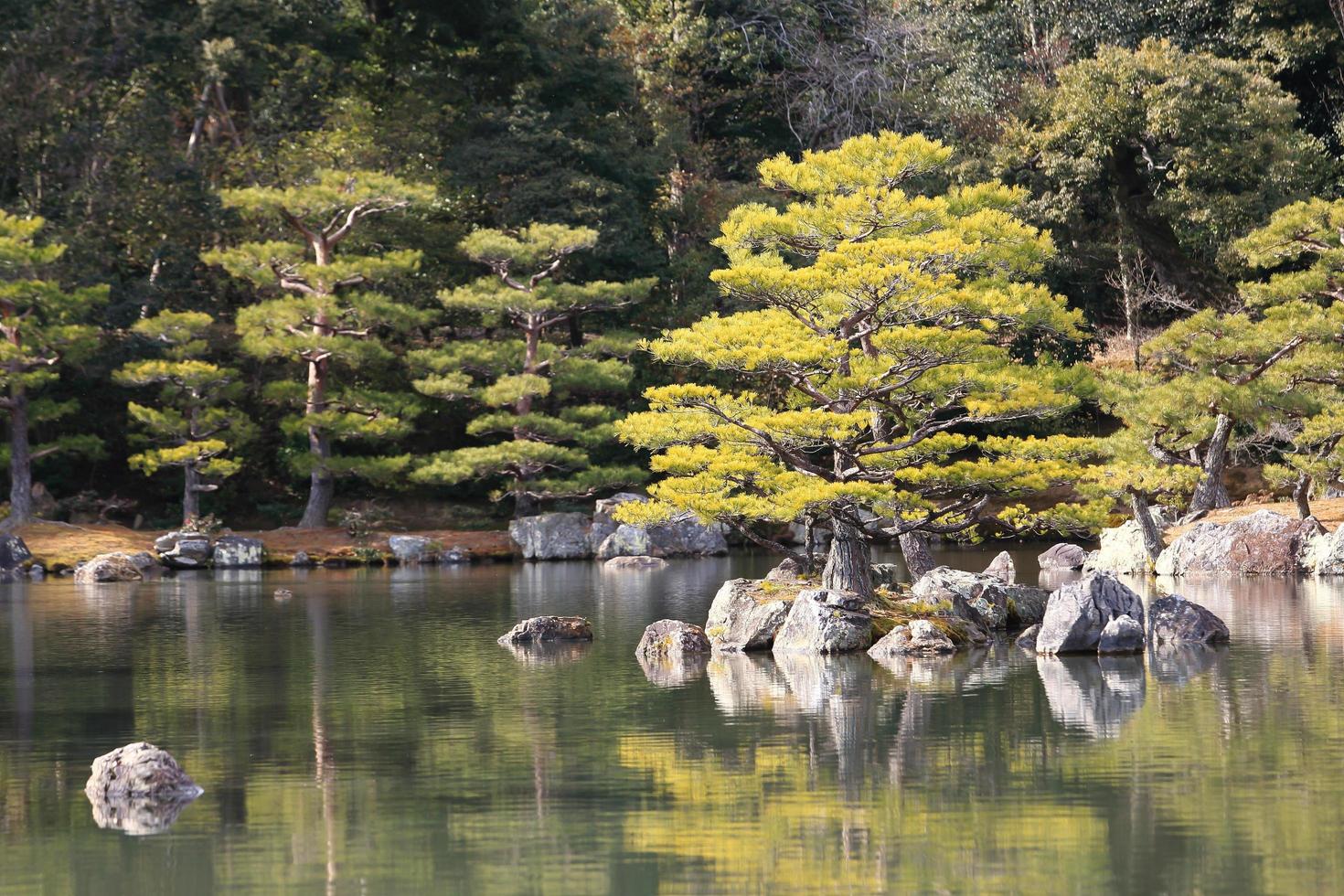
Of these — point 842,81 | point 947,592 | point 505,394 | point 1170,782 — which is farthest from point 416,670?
point 842,81

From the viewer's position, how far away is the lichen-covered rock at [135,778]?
33.5ft

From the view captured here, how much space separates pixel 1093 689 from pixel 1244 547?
14.0 metres

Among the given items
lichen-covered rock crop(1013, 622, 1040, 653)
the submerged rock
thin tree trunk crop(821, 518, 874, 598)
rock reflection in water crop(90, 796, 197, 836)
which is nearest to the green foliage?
thin tree trunk crop(821, 518, 874, 598)

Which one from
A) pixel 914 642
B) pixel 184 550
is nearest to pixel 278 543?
pixel 184 550

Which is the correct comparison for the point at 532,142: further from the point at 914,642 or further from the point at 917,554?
the point at 914,642

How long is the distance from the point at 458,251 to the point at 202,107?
7.95 m

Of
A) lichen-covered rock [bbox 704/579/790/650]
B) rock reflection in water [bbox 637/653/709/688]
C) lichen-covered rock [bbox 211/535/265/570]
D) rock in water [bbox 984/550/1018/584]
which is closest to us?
rock reflection in water [bbox 637/653/709/688]

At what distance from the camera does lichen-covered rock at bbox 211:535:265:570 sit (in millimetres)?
33375

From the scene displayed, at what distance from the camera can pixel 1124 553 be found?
28109 mm

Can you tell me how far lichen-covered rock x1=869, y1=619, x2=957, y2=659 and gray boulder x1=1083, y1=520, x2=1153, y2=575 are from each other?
11.3 metres

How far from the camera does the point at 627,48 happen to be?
44.5m

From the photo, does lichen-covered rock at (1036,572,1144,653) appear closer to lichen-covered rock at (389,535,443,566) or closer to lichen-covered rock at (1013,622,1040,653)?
lichen-covered rock at (1013,622,1040,653)

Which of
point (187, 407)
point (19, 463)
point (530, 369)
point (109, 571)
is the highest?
point (530, 369)

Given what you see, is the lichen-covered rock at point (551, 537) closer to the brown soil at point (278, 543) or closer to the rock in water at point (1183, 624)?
the brown soil at point (278, 543)
